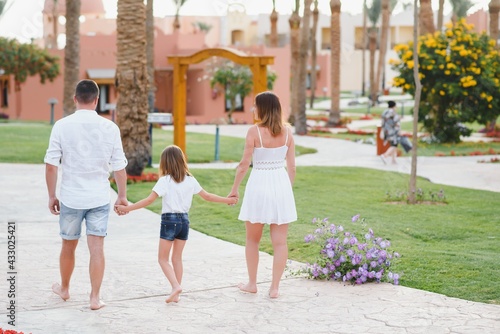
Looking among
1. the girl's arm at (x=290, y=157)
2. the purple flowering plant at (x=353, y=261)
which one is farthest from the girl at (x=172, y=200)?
the purple flowering plant at (x=353, y=261)

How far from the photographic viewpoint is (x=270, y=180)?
26.7ft

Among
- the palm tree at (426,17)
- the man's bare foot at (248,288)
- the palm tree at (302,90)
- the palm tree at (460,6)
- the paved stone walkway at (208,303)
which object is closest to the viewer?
the paved stone walkway at (208,303)

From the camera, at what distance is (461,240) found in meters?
11.3

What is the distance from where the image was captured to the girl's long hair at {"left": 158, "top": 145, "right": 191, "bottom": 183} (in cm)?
790

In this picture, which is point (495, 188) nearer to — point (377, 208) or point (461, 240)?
point (377, 208)

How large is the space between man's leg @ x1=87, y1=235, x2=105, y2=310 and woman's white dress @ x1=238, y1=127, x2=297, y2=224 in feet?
4.07

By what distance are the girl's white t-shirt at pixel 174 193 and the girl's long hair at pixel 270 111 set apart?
0.84 m

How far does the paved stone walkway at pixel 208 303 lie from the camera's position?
7.10 metres

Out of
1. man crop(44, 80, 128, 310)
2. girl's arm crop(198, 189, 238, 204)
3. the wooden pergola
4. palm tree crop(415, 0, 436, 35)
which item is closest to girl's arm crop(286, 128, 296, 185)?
girl's arm crop(198, 189, 238, 204)

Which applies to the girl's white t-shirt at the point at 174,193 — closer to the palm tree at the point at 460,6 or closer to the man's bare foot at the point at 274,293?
the man's bare foot at the point at 274,293

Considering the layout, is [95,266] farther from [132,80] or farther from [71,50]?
[71,50]

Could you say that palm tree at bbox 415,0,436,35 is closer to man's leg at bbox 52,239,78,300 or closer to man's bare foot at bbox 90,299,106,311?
man's leg at bbox 52,239,78,300

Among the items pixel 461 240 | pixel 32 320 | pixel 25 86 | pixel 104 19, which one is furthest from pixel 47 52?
pixel 32 320

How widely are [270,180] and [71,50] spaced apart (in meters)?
20.9
